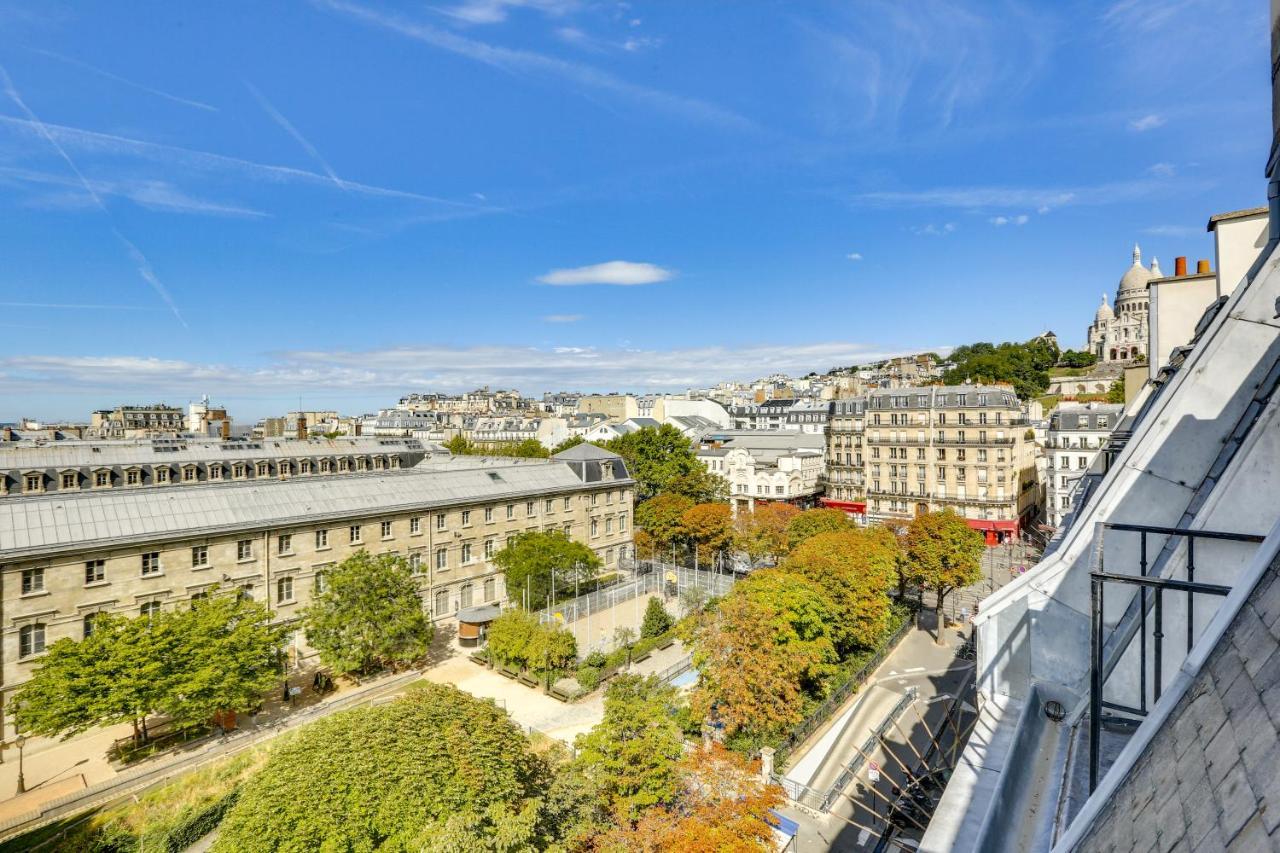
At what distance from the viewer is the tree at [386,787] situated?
12609mm

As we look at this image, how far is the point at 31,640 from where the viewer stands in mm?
24453

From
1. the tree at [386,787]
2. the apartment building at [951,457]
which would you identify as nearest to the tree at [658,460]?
the apartment building at [951,457]

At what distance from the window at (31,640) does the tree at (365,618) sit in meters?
9.37

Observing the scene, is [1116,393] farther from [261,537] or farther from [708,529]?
[261,537]

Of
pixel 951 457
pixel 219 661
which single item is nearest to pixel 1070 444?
pixel 951 457

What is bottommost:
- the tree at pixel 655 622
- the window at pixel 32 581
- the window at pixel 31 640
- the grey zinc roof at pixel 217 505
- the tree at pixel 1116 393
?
the tree at pixel 655 622

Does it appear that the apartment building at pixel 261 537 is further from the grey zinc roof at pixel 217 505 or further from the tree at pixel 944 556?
the tree at pixel 944 556

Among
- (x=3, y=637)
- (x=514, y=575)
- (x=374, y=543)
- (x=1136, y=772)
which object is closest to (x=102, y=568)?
(x=3, y=637)

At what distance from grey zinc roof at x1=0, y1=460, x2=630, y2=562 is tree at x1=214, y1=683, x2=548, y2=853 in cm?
1832

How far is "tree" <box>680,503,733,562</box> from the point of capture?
1838 inches

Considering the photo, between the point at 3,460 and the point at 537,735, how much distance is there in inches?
1601

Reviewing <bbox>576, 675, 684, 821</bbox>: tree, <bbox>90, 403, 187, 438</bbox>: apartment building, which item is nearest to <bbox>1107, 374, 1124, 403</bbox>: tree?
<bbox>576, 675, 684, 821</bbox>: tree

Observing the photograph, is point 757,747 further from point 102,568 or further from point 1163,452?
point 102,568

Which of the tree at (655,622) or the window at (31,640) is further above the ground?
the window at (31,640)
